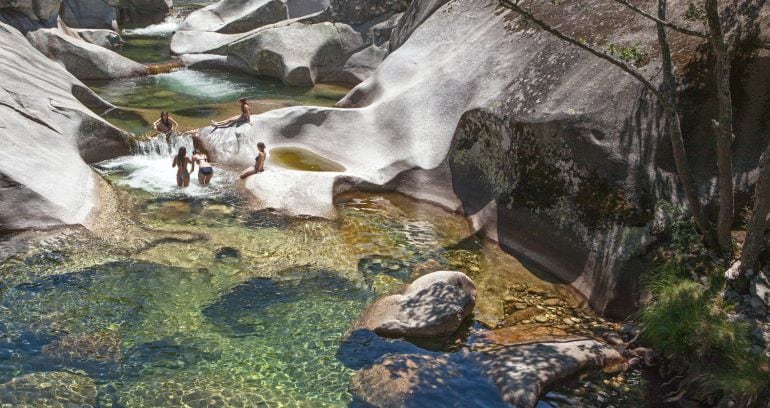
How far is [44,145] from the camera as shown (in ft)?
48.1

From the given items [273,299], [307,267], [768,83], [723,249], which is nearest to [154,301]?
[273,299]

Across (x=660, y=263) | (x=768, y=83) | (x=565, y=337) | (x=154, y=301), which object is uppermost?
(x=768, y=83)

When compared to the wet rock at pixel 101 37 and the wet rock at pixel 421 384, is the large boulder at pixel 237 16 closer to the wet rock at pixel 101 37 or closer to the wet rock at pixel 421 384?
the wet rock at pixel 101 37

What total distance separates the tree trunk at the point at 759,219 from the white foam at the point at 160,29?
91.0 feet

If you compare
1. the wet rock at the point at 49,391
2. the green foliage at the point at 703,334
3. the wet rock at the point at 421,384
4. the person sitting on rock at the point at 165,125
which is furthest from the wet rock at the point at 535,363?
the person sitting on rock at the point at 165,125

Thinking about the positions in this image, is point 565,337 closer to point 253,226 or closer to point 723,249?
point 723,249

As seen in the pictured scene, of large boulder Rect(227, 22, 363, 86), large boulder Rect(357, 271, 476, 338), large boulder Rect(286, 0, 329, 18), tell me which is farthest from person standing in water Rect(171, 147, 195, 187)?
large boulder Rect(286, 0, 329, 18)

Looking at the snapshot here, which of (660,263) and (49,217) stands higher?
(660,263)

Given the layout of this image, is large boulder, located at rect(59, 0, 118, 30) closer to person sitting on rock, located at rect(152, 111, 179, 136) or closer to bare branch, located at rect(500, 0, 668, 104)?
person sitting on rock, located at rect(152, 111, 179, 136)

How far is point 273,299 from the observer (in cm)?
1120

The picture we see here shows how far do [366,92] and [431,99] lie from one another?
3047 millimetres

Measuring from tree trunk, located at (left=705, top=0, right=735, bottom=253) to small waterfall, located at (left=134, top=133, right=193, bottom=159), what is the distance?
501 inches

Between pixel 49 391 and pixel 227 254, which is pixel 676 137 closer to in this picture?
pixel 227 254

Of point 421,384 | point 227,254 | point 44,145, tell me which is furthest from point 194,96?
point 421,384
